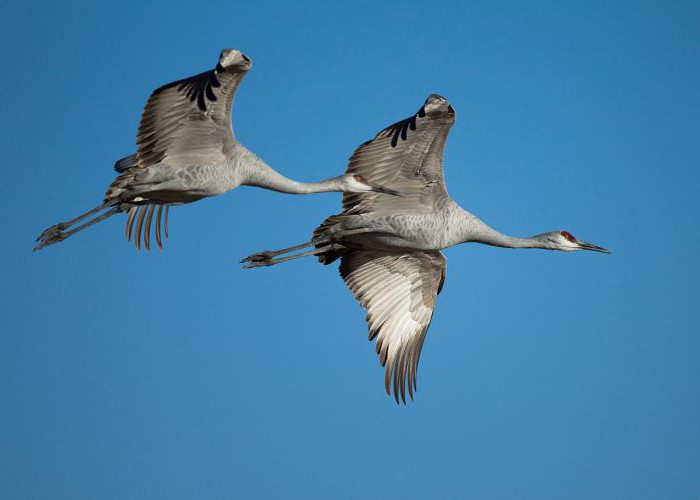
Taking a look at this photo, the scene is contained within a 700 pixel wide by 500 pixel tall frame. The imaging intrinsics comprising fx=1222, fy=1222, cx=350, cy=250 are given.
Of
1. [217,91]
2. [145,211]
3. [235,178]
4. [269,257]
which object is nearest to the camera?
[217,91]

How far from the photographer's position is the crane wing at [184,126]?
1266 centimetres

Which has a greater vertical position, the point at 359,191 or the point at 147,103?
the point at 147,103

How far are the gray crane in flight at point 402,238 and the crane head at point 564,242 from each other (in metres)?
0.01

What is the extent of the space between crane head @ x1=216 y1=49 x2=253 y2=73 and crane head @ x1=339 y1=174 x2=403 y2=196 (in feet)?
7.61

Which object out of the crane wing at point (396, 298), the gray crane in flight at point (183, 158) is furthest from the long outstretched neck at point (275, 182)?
the crane wing at point (396, 298)

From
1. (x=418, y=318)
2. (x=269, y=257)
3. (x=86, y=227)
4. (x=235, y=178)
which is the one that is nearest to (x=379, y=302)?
(x=418, y=318)

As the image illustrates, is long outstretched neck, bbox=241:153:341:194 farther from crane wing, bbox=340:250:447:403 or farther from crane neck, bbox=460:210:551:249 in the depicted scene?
crane neck, bbox=460:210:551:249

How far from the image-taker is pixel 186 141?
13.1 metres

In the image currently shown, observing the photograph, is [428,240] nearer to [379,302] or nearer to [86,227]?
[379,302]

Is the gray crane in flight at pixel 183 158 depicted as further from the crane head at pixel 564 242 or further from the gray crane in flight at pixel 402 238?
the crane head at pixel 564 242

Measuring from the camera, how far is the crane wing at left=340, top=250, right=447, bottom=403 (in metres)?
14.6

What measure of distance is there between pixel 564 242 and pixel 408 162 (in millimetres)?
2603

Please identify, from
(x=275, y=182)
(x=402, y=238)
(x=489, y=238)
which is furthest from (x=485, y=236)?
(x=275, y=182)

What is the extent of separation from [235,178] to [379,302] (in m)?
2.54
